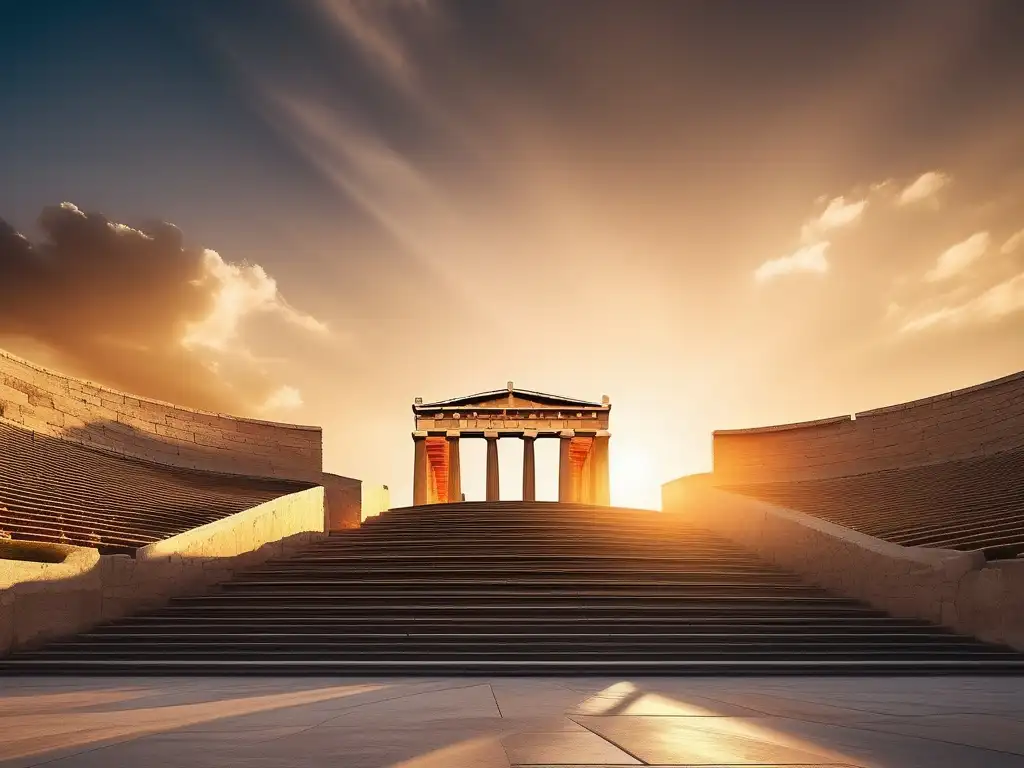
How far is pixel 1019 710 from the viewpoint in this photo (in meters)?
5.42

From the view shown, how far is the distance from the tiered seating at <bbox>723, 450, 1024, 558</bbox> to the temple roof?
1575 cm

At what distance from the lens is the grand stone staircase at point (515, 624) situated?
28.8ft

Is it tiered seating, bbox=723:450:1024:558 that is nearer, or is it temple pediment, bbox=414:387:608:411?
tiered seating, bbox=723:450:1024:558

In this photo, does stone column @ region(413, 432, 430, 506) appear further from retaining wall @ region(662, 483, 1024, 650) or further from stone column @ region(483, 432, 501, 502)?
retaining wall @ region(662, 483, 1024, 650)

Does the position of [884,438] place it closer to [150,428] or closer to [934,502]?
[934,502]

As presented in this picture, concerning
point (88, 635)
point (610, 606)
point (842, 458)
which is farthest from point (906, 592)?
point (842, 458)

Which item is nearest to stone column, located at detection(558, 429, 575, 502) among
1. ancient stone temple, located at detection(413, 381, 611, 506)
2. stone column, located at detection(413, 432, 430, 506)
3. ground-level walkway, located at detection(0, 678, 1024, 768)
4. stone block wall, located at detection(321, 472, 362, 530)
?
ancient stone temple, located at detection(413, 381, 611, 506)

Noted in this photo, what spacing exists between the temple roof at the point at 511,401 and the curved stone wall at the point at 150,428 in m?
9.19

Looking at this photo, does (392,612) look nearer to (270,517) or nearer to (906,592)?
(270,517)

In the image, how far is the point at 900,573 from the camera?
11680 millimetres

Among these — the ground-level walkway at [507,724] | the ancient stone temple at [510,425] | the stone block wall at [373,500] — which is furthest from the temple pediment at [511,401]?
the ground-level walkway at [507,724]

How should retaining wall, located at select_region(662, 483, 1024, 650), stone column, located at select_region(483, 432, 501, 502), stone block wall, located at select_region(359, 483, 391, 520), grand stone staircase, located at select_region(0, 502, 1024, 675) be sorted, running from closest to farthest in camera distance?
grand stone staircase, located at select_region(0, 502, 1024, 675)
retaining wall, located at select_region(662, 483, 1024, 650)
stone block wall, located at select_region(359, 483, 391, 520)
stone column, located at select_region(483, 432, 501, 502)

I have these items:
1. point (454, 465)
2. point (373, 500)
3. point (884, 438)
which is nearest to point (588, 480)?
point (454, 465)

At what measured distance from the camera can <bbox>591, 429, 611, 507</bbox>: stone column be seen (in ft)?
131
